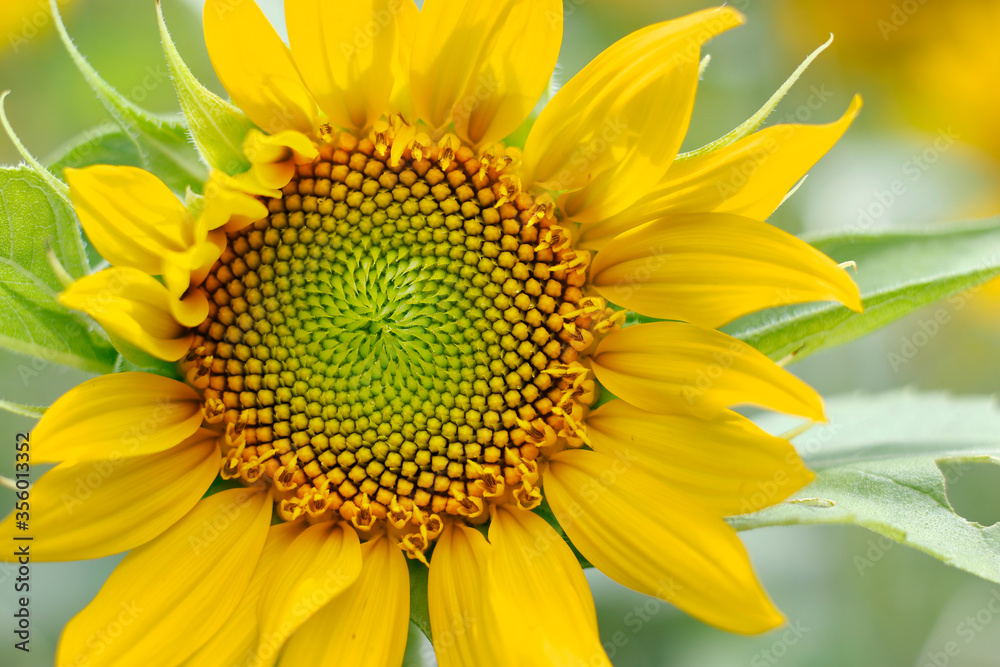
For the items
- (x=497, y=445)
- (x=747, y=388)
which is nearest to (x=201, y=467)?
(x=497, y=445)

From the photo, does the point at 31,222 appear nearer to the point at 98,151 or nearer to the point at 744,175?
the point at 98,151

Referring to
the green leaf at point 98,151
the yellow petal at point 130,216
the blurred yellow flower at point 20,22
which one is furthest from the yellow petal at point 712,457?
the blurred yellow flower at point 20,22

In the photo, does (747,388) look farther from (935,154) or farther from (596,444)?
(935,154)

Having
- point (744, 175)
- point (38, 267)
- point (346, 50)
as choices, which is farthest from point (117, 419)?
point (744, 175)

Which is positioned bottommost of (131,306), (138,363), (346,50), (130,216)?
(138,363)

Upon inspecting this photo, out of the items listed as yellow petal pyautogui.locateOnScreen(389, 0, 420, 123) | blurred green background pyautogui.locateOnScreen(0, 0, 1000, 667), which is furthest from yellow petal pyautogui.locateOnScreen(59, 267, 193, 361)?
blurred green background pyautogui.locateOnScreen(0, 0, 1000, 667)

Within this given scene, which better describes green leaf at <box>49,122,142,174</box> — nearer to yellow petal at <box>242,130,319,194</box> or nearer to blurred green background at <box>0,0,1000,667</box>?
yellow petal at <box>242,130,319,194</box>
